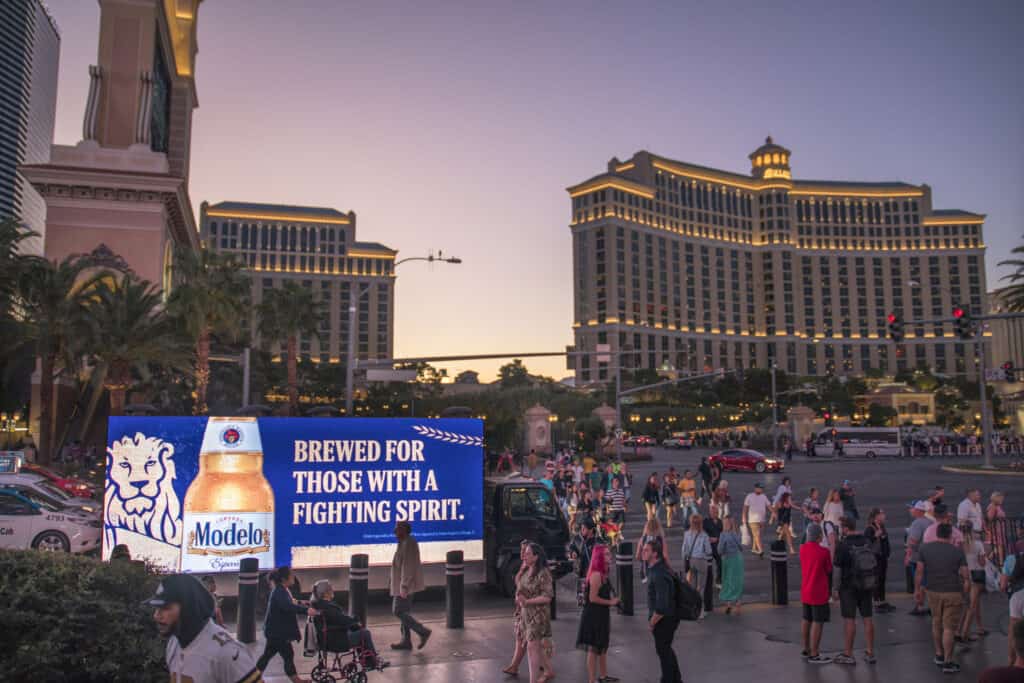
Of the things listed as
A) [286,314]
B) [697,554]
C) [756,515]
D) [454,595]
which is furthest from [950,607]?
[286,314]

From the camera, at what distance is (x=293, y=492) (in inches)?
468

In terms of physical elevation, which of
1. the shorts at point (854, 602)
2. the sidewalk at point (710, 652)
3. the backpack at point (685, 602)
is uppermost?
the backpack at point (685, 602)

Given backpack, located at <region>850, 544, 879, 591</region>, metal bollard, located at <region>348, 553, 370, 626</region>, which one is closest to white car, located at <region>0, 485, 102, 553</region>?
metal bollard, located at <region>348, 553, 370, 626</region>

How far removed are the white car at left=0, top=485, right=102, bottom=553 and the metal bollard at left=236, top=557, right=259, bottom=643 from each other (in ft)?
23.0

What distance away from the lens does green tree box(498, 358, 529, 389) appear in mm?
157625

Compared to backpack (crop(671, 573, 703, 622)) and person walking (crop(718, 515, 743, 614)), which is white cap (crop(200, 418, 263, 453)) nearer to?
backpack (crop(671, 573, 703, 622))

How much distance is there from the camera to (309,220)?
184m

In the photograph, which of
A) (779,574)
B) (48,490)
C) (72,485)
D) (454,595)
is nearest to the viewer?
(454,595)

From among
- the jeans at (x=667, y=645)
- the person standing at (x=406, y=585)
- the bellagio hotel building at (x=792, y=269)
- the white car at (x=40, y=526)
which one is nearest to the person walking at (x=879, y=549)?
the jeans at (x=667, y=645)

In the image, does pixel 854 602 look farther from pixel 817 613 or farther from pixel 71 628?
pixel 71 628

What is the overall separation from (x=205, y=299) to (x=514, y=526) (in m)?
28.0

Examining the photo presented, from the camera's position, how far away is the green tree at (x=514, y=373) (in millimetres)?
157625

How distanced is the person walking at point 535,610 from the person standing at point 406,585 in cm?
197

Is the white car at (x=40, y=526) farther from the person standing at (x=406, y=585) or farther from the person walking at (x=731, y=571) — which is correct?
the person walking at (x=731, y=571)
